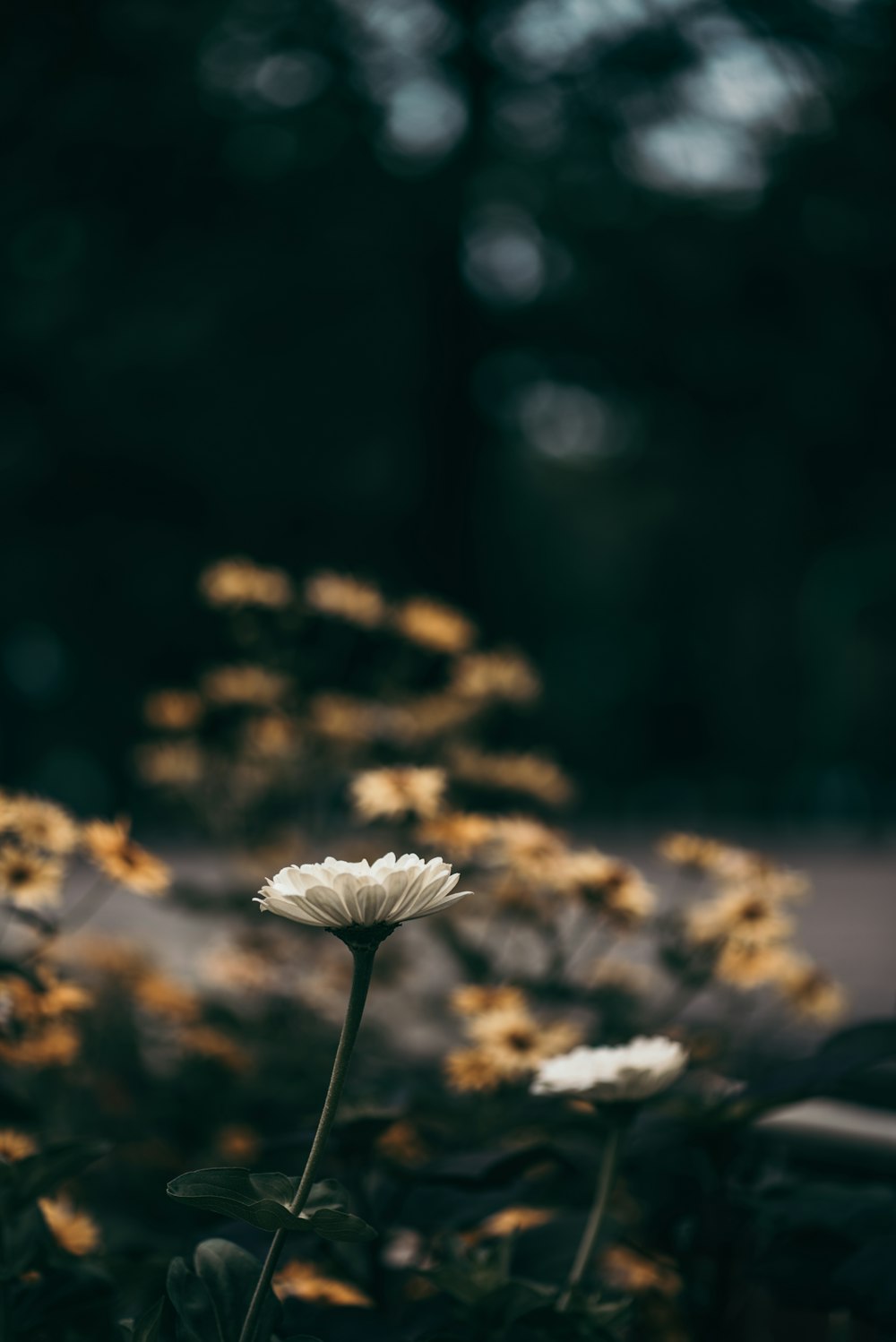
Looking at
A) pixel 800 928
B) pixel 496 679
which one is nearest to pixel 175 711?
pixel 496 679

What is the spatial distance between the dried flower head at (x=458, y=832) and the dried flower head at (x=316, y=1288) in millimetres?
593

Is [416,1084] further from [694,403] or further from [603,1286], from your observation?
[694,403]

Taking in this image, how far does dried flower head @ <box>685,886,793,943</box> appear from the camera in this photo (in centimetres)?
151

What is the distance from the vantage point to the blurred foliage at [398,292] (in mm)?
4430

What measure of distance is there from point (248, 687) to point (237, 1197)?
58.6 inches

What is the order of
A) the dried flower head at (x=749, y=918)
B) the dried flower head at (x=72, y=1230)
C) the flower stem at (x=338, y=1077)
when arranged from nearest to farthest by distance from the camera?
1. the flower stem at (x=338, y=1077)
2. the dried flower head at (x=72, y=1230)
3. the dried flower head at (x=749, y=918)

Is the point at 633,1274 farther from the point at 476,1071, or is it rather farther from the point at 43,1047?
the point at 43,1047

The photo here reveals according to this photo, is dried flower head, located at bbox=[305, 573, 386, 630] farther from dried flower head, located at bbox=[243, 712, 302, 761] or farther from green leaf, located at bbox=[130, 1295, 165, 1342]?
green leaf, located at bbox=[130, 1295, 165, 1342]

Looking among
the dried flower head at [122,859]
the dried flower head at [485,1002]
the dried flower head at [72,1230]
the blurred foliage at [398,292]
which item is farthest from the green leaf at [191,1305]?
the blurred foliage at [398,292]

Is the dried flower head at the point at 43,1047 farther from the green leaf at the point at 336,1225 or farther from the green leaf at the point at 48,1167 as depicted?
the green leaf at the point at 336,1225

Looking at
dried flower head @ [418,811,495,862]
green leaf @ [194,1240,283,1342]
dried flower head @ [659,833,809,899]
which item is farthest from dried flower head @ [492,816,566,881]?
green leaf @ [194,1240,283,1342]

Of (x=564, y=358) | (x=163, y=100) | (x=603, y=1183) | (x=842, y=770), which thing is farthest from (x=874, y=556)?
(x=603, y=1183)

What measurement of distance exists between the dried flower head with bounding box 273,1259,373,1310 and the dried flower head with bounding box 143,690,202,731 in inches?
44.0

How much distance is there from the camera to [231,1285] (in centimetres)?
80
